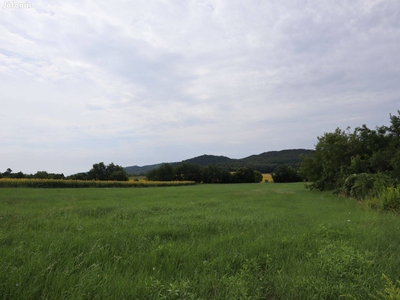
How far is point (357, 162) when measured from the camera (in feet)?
62.3

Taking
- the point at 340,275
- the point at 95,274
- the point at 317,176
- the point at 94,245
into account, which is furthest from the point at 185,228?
the point at 317,176

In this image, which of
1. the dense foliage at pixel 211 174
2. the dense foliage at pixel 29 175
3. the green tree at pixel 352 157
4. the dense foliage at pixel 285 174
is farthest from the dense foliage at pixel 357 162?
the dense foliage at pixel 211 174

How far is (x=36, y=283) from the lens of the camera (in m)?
3.12

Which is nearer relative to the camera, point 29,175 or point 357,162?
point 357,162

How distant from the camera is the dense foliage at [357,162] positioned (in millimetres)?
14219

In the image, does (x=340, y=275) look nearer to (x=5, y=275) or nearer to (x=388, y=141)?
(x=5, y=275)

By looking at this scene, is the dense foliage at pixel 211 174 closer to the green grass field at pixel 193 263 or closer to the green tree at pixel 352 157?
the green tree at pixel 352 157

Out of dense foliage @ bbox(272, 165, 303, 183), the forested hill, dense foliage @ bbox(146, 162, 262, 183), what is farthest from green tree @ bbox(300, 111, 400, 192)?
the forested hill

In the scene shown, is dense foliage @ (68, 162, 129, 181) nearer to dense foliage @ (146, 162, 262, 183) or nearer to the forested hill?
dense foliage @ (146, 162, 262, 183)

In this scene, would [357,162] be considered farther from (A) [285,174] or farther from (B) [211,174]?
(B) [211,174]

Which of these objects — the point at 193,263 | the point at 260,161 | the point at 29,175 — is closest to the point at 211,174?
the point at 260,161

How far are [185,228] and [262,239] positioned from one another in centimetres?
198

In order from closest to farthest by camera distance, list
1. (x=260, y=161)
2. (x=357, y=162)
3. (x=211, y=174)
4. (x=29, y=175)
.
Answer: (x=357, y=162) → (x=29, y=175) → (x=211, y=174) → (x=260, y=161)

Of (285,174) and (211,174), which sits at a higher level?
(211,174)
